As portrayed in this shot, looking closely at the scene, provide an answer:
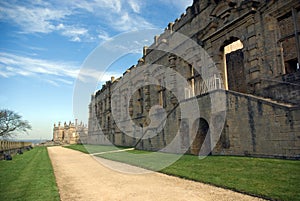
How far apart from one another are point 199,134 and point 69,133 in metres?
58.8

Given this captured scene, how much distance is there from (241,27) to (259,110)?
18.3 ft

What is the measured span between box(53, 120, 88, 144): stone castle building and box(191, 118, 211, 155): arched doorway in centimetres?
5000

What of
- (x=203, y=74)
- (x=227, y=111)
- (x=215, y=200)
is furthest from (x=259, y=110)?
(x=203, y=74)

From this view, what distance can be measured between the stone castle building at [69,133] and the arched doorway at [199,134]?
164 ft

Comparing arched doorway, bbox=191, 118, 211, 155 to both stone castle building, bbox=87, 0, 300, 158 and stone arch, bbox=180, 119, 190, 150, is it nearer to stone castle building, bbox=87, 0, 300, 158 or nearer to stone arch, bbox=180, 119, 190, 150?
stone castle building, bbox=87, 0, 300, 158

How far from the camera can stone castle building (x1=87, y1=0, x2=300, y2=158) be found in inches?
338

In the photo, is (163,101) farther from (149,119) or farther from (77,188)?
(77,188)

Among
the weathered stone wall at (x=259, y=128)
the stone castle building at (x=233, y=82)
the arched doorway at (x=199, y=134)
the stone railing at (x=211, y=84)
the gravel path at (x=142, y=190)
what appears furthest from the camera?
the arched doorway at (x=199, y=134)

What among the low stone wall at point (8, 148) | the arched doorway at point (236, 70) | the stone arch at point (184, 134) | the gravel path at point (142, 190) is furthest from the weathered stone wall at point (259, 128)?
the low stone wall at point (8, 148)

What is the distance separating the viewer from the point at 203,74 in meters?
15.0

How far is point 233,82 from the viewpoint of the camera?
1895 cm

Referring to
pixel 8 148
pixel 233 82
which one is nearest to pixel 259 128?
pixel 233 82

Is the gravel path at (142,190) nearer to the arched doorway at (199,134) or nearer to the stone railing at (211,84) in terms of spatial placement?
the arched doorway at (199,134)

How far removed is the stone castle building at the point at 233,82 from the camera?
858 centimetres
